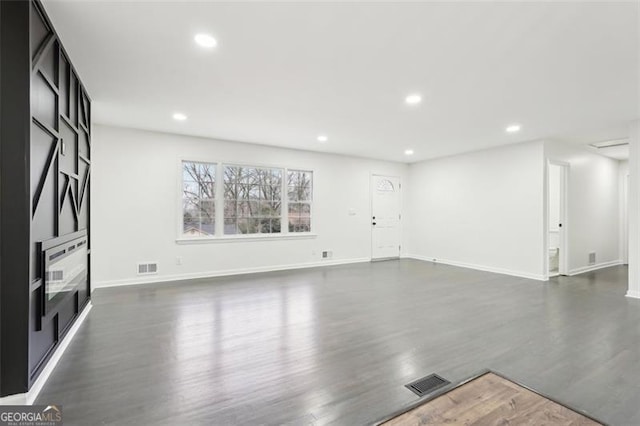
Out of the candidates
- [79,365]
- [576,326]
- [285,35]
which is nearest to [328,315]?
[79,365]

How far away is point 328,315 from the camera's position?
3629mm

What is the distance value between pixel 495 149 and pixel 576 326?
13.5 feet

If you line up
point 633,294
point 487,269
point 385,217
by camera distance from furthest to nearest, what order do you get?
point 385,217
point 487,269
point 633,294

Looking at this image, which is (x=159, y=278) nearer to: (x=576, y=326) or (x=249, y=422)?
(x=249, y=422)

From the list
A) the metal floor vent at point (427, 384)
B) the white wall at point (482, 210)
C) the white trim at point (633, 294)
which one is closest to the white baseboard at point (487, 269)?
the white wall at point (482, 210)

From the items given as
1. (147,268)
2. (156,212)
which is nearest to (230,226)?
(156,212)

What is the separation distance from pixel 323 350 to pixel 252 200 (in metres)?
4.08

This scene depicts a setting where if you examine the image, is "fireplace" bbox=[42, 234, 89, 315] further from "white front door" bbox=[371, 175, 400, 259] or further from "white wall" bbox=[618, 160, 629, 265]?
"white wall" bbox=[618, 160, 629, 265]

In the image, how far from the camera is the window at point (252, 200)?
597 cm

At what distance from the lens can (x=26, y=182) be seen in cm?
192

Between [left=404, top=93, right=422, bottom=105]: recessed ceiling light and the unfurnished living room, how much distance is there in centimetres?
4

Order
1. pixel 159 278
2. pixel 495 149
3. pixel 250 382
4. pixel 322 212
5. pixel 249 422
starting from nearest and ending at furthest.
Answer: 1. pixel 249 422
2. pixel 250 382
3. pixel 159 278
4. pixel 495 149
5. pixel 322 212

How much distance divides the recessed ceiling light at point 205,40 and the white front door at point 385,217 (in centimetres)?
572

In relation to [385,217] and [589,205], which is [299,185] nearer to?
[385,217]
